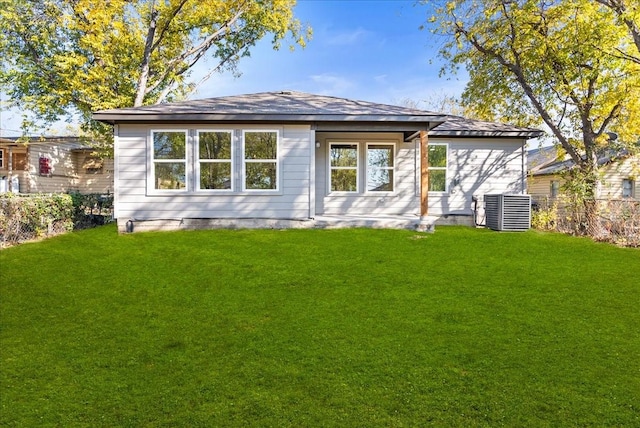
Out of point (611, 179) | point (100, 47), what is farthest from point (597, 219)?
point (100, 47)

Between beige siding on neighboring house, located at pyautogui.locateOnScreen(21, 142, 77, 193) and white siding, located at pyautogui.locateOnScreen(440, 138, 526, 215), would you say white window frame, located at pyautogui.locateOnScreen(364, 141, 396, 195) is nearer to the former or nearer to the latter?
white siding, located at pyautogui.locateOnScreen(440, 138, 526, 215)

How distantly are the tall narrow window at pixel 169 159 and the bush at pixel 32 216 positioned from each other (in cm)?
235

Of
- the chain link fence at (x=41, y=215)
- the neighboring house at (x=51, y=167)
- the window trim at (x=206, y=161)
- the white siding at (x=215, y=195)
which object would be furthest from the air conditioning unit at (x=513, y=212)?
the neighboring house at (x=51, y=167)

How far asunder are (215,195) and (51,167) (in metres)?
15.3

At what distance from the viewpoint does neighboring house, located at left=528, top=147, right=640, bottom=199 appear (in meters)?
13.9

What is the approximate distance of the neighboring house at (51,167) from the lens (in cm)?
1941

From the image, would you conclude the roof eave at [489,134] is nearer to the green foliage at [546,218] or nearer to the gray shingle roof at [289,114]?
the gray shingle roof at [289,114]

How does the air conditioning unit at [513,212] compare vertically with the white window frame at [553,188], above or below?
below

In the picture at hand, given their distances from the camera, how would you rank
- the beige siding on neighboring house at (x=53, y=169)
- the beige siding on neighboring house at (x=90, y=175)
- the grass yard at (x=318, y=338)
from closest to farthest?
the grass yard at (x=318, y=338) < the beige siding on neighboring house at (x=53, y=169) < the beige siding on neighboring house at (x=90, y=175)

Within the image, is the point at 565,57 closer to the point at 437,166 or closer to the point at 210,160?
the point at 437,166

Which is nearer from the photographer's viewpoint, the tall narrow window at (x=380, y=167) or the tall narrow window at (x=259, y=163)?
the tall narrow window at (x=259, y=163)

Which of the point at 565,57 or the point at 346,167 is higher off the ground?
the point at 565,57

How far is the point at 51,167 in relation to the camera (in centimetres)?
2053

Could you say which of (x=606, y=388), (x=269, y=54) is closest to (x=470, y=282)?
(x=606, y=388)
